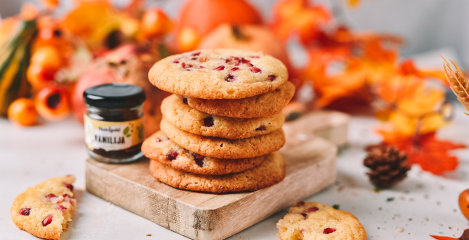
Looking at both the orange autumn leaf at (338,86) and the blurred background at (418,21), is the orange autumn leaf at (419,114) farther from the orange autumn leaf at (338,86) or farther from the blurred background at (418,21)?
the blurred background at (418,21)

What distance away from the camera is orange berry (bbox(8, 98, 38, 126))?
1.83 metres

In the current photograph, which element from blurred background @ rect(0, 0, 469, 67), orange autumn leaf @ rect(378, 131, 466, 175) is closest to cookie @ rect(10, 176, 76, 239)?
orange autumn leaf @ rect(378, 131, 466, 175)

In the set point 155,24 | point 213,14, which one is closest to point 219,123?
point 155,24

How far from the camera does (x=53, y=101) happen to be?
180 cm

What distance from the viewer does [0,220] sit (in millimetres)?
1197

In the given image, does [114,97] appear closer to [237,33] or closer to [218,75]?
[218,75]

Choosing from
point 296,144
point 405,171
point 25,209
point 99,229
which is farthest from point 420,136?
point 25,209

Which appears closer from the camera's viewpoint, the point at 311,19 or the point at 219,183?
the point at 219,183

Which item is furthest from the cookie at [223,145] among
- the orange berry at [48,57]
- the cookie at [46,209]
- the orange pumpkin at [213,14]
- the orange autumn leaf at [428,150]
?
the orange pumpkin at [213,14]

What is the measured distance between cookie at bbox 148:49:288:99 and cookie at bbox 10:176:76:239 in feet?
1.22

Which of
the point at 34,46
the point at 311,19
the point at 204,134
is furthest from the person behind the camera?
the point at 311,19

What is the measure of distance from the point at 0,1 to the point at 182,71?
2123 mm

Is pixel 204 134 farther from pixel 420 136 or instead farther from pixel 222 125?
pixel 420 136

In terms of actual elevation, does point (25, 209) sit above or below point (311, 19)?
below
